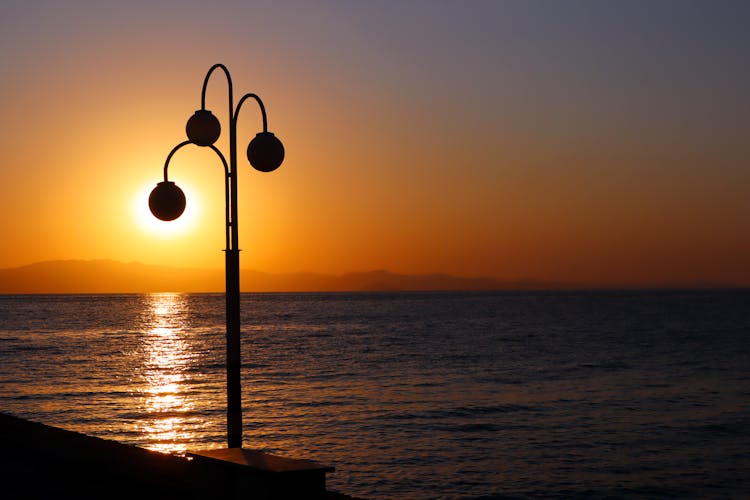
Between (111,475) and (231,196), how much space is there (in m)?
4.24

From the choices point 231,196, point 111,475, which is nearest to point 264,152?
point 231,196

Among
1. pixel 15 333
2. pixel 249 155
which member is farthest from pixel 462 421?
pixel 15 333

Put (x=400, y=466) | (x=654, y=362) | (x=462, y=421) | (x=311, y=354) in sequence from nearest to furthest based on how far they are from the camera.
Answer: (x=400, y=466)
(x=462, y=421)
(x=654, y=362)
(x=311, y=354)

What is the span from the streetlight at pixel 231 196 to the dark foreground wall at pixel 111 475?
3.73 ft

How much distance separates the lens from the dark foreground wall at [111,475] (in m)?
8.54

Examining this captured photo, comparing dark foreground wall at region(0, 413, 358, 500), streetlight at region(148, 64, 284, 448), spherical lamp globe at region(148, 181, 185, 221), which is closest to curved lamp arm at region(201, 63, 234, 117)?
streetlight at region(148, 64, 284, 448)

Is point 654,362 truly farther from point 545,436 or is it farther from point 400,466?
point 400,466

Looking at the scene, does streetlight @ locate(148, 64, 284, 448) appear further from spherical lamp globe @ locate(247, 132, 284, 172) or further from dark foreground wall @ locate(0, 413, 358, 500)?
dark foreground wall @ locate(0, 413, 358, 500)

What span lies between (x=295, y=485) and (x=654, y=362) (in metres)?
58.6

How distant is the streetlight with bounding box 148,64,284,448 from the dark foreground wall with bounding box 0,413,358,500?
1.14 metres

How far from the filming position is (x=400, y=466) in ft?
81.3

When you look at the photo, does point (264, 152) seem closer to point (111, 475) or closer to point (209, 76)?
point (209, 76)

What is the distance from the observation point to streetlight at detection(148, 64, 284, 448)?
1086cm

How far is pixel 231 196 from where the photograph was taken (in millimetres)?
11570
